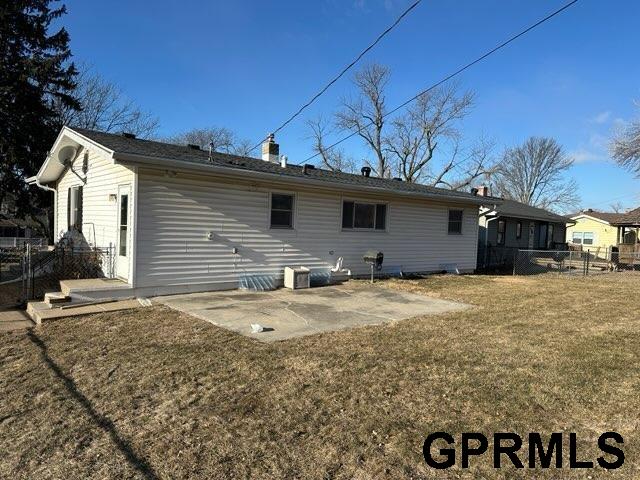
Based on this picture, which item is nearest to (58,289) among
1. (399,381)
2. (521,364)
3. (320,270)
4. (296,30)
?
(320,270)

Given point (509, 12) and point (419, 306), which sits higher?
point (509, 12)

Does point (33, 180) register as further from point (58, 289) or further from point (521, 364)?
point (521, 364)

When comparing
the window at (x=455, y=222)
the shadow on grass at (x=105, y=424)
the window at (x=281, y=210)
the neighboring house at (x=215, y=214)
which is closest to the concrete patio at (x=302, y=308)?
the neighboring house at (x=215, y=214)

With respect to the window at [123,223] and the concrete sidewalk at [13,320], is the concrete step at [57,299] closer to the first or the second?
the concrete sidewalk at [13,320]

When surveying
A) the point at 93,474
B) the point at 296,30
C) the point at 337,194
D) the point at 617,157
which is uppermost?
the point at 296,30

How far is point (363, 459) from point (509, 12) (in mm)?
9478

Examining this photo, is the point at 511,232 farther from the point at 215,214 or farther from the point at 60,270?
the point at 60,270

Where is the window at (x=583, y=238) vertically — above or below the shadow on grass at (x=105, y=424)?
above

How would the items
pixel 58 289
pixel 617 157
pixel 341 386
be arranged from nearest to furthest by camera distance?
pixel 341 386, pixel 58 289, pixel 617 157

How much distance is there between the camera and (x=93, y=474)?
2.67 m

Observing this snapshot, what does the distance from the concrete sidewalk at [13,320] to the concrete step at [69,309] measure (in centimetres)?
11

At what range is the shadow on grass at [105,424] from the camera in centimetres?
274

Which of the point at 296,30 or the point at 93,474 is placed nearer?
the point at 93,474

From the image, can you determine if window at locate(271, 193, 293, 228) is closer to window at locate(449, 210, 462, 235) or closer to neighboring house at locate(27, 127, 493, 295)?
neighboring house at locate(27, 127, 493, 295)
